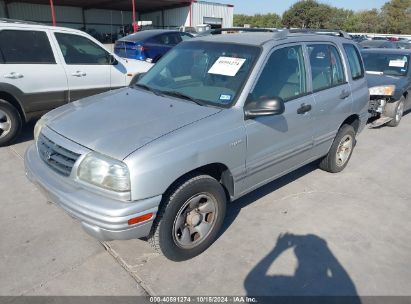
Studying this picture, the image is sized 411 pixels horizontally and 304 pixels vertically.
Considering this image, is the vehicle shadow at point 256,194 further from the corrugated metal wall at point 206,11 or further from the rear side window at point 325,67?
the corrugated metal wall at point 206,11

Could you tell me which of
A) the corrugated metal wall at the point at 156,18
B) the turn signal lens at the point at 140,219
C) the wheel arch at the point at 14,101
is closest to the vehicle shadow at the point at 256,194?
the turn signal lens at the point at 140,219

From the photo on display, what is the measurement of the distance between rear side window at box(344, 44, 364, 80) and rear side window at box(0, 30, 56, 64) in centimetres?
458

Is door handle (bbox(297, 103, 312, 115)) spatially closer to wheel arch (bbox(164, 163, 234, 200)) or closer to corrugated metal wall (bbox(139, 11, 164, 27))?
wheel arch (bbox(164, 163, 234, 200))

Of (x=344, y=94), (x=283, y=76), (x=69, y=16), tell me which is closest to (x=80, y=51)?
(x=283, y=76)

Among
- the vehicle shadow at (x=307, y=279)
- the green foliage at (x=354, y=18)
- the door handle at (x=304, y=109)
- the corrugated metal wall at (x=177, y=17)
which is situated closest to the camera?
the vehicle shadow at (x=307, y=279)

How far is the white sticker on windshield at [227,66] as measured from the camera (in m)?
3.30

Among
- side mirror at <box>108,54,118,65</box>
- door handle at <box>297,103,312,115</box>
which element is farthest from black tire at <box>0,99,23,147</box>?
door handle at <box>297,103,312,115</box>

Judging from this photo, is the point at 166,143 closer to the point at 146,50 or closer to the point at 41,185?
the point at 41,185

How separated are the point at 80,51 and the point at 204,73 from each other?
11.6 feet

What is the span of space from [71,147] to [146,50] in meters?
9.71

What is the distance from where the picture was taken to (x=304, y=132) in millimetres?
3807

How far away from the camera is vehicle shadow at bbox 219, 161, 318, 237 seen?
146 inches

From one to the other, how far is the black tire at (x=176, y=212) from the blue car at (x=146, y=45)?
9346mm

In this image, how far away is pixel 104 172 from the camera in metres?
2.48
